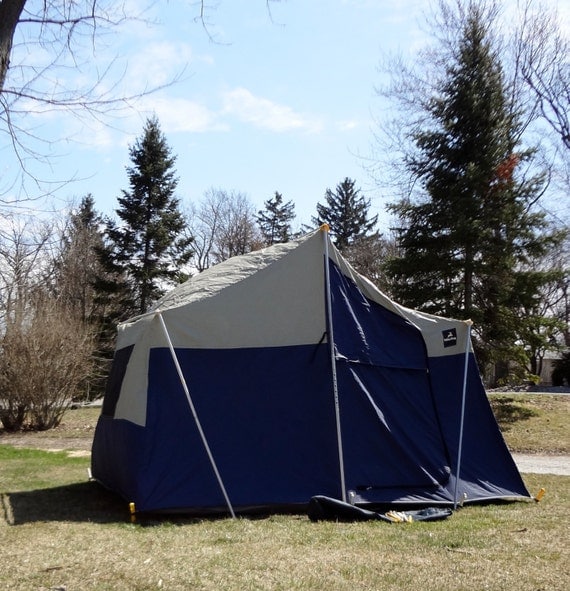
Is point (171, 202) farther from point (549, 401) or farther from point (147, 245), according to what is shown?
point (549, 401)

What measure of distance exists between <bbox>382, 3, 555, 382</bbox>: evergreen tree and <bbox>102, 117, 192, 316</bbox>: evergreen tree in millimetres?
14367

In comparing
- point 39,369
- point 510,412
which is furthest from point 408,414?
point 39,369

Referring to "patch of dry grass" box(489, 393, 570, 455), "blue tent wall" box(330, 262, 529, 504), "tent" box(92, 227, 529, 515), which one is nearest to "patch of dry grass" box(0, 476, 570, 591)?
"tent" box(92, 227, 529, 515)

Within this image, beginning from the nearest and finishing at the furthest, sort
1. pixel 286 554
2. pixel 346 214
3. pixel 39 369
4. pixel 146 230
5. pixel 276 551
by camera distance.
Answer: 1. pixel 286 554
2. pixel 276 551
3. pixel 39 369
4. pixel 146 230
5. pixel 346 214

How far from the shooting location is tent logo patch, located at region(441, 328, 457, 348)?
825 cm

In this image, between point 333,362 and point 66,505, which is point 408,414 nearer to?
point 333,362

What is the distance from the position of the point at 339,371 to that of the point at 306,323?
0.69 meters

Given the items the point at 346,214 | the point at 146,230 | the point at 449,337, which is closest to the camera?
the point at 449,337

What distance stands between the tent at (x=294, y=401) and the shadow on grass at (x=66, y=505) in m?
0.32

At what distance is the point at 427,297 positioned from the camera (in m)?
17.8

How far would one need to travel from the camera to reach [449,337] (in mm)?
8266

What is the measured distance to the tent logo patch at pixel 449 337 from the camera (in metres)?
8.25

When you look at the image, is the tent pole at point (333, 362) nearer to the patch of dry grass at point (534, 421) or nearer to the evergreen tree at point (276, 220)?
the patch of dry grass at point (534, 421)

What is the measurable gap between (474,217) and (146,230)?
1694 centimetres
